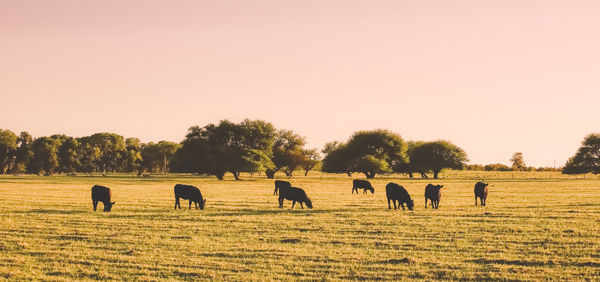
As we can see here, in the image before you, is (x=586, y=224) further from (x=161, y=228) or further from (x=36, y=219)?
(x=36, y=219)

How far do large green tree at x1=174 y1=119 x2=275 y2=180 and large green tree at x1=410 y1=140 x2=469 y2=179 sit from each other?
41558 millimetres

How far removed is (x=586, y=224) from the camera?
20719 millimetres

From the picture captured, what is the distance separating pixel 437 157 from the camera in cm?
12344

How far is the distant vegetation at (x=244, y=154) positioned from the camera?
310 ft

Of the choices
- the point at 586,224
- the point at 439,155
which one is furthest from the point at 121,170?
the point at 586,224

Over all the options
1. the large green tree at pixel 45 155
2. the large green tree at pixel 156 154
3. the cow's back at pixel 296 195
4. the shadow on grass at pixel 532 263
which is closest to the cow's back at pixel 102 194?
the cow's back at pixel 296 195

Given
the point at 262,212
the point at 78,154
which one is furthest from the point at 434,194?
the point at 78,154

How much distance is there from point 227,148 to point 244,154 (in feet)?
15.8

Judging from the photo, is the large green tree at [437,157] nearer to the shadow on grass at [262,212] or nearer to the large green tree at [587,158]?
the large green tree at [587,158]

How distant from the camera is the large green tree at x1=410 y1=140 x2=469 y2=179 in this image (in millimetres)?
122188

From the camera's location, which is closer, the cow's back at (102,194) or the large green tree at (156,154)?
the cow's back at (102,194)

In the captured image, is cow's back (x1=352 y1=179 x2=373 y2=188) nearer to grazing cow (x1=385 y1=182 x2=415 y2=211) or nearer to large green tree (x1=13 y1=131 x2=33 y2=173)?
grazing cow (x1=385 y1=182 x2=415 y2=211)

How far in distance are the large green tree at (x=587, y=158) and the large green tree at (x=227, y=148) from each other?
240 feet

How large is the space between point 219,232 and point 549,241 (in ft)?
37.9
